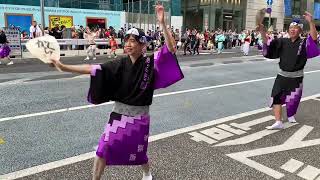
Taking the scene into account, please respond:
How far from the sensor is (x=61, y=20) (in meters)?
26.8

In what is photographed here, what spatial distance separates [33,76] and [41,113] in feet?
17.4

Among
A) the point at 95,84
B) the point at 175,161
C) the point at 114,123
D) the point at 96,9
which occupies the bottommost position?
the point at 175,161

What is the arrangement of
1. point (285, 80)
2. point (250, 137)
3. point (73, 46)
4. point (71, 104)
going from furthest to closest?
point (73, 46) → point (71, 104) → point (285, 80) → point (250, 137)

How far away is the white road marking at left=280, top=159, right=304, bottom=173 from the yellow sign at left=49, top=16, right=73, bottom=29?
23422 millimetres

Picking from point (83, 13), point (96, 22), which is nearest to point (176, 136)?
point (83, 13)

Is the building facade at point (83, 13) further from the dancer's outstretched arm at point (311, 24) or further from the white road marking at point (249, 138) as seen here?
the white road marking at point (249, 138)

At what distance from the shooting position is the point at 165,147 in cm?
538

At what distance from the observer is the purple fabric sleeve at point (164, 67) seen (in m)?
3.72

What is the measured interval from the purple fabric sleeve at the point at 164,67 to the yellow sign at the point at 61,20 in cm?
2371

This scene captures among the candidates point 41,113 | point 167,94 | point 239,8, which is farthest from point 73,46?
point 239,8

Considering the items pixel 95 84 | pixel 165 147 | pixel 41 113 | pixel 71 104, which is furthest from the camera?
pixel 71 104

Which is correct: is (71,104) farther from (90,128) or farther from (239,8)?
(239,8)

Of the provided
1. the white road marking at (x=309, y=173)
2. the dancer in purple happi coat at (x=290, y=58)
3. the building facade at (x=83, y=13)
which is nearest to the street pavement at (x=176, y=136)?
the white road marking at (x=309, y=173)

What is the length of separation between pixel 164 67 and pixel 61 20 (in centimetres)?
2450
